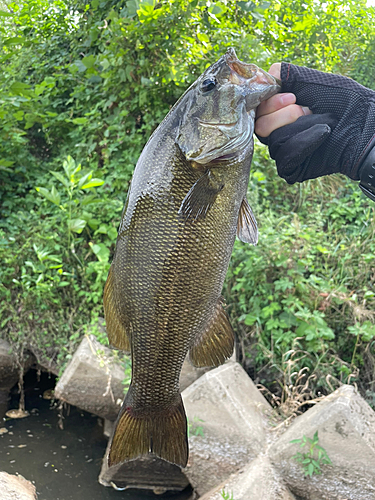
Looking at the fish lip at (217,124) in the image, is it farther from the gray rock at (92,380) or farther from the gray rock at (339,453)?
the gray rock at (92,380)

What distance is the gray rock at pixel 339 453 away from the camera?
2619mm

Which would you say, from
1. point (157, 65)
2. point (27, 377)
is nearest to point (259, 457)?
point (27, 377)

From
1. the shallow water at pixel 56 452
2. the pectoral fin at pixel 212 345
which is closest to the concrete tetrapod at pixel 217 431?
the shallow water at pixel 56 452

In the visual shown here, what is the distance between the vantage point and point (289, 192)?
4.85 metres

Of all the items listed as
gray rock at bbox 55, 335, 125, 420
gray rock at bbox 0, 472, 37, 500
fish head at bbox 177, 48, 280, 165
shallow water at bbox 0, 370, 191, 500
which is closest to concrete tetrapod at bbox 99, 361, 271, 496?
shallow water at bbox 0, 370, 191, 500

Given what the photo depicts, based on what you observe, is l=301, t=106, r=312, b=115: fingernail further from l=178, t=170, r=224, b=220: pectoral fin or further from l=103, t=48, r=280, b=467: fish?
l=178, t=170, r=224, b=220: pectoral fin

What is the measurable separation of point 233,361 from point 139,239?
2205 mm

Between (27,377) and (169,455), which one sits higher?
(169,455)

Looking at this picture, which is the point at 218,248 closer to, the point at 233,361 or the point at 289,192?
the point at 233,361

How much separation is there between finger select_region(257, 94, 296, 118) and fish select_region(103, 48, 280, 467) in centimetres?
5

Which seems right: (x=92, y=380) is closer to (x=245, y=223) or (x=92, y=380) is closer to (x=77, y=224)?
(x=77, y=224)

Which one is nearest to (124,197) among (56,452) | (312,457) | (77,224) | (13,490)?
(77,224)

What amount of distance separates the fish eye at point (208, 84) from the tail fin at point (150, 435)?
3.61 feet

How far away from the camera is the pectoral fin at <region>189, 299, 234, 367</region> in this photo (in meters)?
1.63
